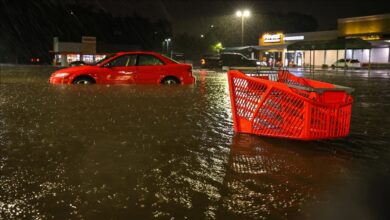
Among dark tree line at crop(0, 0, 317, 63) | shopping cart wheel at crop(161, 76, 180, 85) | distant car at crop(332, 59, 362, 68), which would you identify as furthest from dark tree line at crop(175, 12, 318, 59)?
shopping cart wheel at crop(161, 76, 180, 85)

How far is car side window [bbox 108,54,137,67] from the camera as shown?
1729 centimetres

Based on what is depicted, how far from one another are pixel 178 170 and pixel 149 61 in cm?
1270

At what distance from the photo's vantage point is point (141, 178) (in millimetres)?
5000

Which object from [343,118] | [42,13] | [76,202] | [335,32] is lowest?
[76,202]

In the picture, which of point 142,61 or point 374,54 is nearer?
point 142,61

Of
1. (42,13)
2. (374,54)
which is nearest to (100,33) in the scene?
(42,13)

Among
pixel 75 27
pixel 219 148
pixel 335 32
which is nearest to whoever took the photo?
pixel 219 148

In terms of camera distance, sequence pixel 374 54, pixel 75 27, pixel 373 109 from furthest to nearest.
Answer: pixel 75 27, pixel 374 54, pixel 373 109

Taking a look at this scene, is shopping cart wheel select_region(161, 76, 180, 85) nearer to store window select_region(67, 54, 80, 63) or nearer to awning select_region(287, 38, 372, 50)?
awning select_region(287, 38, 372, 50)

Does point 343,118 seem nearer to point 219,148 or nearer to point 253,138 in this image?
point 253,138

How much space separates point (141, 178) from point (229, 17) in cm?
10875

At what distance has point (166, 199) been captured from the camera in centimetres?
429

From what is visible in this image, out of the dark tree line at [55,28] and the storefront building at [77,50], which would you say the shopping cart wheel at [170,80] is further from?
the dark tree line at [55,28]

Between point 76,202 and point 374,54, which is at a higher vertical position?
point 374,54
